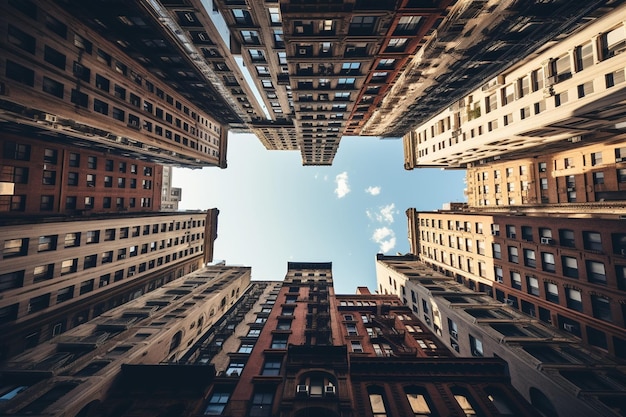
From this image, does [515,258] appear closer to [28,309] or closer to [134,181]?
[28,309]

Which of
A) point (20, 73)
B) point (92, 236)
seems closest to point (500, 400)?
point (92, 236)

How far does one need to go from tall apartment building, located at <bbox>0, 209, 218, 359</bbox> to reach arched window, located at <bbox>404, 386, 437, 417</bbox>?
39.2 meters

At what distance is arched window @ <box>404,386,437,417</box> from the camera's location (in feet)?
70.7

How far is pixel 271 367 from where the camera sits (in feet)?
86.8

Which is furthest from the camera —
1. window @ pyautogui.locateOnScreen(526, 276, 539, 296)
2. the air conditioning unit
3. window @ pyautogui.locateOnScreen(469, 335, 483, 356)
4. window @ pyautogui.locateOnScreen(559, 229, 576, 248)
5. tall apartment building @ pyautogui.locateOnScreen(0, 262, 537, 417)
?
window @ pyautogui.locateOnScreen(526, 276, 539, 296)

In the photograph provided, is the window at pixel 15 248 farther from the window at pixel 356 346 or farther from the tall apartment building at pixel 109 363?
the window at pixel 356 346

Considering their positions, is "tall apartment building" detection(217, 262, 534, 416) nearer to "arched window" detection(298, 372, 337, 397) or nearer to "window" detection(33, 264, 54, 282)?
"arched window" detection(298, 372, 337, 397)

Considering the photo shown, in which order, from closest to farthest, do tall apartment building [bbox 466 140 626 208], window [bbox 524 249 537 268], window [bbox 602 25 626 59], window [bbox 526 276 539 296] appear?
window [bbox 602 25 626 59] < tall apartment building [bbox 466 140 626 208] < window [bbox 526 276 539 296] < window [bbox 524 249 537 268]

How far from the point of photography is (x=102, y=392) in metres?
21.5

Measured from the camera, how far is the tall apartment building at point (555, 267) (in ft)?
78.7

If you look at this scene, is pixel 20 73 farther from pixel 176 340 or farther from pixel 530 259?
pixel 530 259

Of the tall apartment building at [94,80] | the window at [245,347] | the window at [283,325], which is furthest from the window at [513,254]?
the tall apartment building at [94,80]

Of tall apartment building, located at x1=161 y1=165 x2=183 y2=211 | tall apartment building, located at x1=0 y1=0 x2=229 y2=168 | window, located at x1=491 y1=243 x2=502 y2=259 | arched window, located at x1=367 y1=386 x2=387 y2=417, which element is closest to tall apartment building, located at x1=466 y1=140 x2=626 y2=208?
window, located at x1=491 y1=243 x2=502 y2=259

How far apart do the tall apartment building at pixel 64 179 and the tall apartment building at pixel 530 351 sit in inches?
2122
